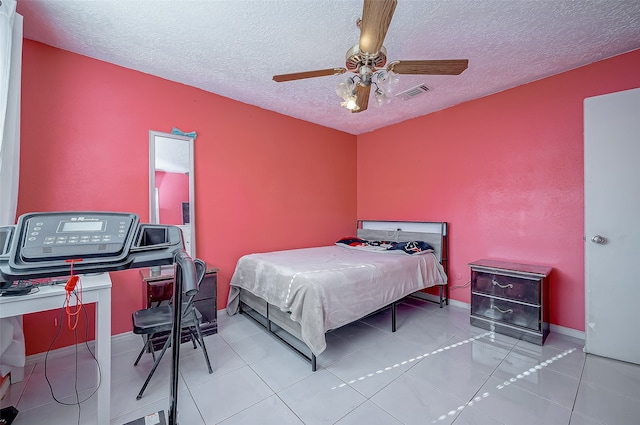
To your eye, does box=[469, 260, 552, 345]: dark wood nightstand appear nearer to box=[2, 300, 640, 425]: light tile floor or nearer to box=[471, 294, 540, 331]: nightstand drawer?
box=[471, 294, 540, 331]: nightstand drawer

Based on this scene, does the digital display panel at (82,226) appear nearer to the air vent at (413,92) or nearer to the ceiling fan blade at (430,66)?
the ceiling fan blade at (430,66)

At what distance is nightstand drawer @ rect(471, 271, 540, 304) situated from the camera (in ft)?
8.35

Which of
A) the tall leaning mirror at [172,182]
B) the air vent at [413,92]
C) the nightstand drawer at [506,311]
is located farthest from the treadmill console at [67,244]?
the nightstand drawer at [506,311]

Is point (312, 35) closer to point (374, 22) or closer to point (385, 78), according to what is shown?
point (385, 78)

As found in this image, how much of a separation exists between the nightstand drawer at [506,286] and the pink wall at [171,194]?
326 centimetres

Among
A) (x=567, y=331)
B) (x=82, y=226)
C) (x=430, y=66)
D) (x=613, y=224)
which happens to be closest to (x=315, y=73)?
(x=430, y=66)

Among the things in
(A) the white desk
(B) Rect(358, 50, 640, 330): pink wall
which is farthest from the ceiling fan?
(B) Rect(358, 50, 640, 330): pink wall

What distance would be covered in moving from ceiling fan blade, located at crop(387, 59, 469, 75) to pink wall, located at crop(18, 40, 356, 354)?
221cm

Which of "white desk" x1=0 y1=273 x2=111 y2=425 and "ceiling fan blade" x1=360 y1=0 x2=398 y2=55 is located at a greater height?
"ceiling fan blade" x1=360 y1=0 x2=398 y2=55

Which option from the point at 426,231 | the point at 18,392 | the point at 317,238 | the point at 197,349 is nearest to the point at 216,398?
the point at 197,349

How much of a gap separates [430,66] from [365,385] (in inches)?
86.6

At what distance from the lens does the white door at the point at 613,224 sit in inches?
84.4

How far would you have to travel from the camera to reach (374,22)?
4.24ft

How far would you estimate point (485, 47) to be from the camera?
2.27 meters
